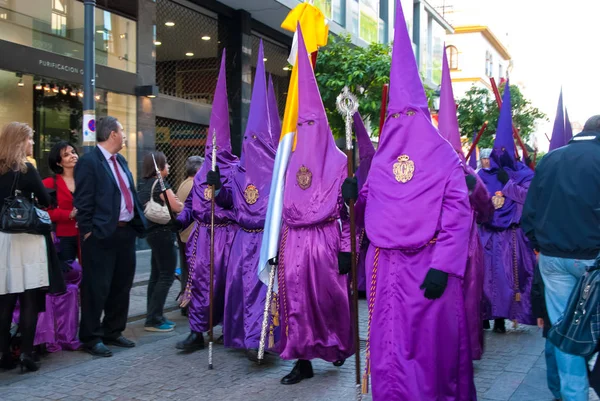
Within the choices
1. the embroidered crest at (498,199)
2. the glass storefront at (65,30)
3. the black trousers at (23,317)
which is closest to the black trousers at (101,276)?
the black trousers at (23,317)

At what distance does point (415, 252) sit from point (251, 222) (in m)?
2.25

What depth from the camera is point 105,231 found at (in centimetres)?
574

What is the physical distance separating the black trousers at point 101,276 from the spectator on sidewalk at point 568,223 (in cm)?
385

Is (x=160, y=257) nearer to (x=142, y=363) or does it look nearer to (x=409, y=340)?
(x=142, y=363)

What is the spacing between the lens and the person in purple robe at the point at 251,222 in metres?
5.63

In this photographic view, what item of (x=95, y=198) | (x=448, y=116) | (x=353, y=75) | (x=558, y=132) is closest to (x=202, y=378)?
(x=95, y=198)

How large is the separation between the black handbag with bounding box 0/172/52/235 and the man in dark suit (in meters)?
0.61

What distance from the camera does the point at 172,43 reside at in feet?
47.1

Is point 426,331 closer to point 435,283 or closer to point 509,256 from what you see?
point 435,283

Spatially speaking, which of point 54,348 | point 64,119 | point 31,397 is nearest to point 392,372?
point 31,397

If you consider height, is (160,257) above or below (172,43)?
below

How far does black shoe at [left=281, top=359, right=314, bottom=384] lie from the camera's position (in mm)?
4980

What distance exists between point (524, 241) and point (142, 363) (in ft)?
14.5

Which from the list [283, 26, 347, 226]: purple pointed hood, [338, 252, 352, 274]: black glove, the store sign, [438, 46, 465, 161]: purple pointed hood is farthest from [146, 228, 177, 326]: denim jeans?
the store sign
